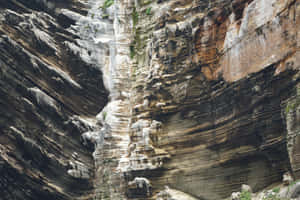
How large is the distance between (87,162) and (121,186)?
1.98 meters

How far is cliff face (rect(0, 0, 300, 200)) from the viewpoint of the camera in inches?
447

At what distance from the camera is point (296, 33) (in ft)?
35.0

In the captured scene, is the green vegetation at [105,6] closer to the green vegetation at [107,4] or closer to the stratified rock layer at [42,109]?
the green vegetation at [107,4]

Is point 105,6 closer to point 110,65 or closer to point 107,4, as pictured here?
point 107,4

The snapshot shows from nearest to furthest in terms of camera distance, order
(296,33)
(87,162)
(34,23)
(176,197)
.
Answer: (296,33), (176,197), (87,162), (34,23)

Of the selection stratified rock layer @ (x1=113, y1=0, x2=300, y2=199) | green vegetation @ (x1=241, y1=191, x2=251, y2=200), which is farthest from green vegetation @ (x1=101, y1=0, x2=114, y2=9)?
green vegetation @ (x1=241, y1=191, x2=251, y2=200)

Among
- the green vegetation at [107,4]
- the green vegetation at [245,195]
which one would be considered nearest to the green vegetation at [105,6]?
the green vegetation at [107,4]

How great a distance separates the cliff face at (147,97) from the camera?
11352mm

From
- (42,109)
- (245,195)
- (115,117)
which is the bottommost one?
(245,195)

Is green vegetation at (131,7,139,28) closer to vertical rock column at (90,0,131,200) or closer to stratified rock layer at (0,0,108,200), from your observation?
vertical rock column at (90,0,131,200)

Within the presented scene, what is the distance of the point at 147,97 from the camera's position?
583 inches

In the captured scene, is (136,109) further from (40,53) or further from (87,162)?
(40,53)

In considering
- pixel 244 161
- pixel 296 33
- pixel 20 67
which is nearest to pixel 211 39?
pixel 296 33

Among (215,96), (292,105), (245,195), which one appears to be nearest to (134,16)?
(215,96)
